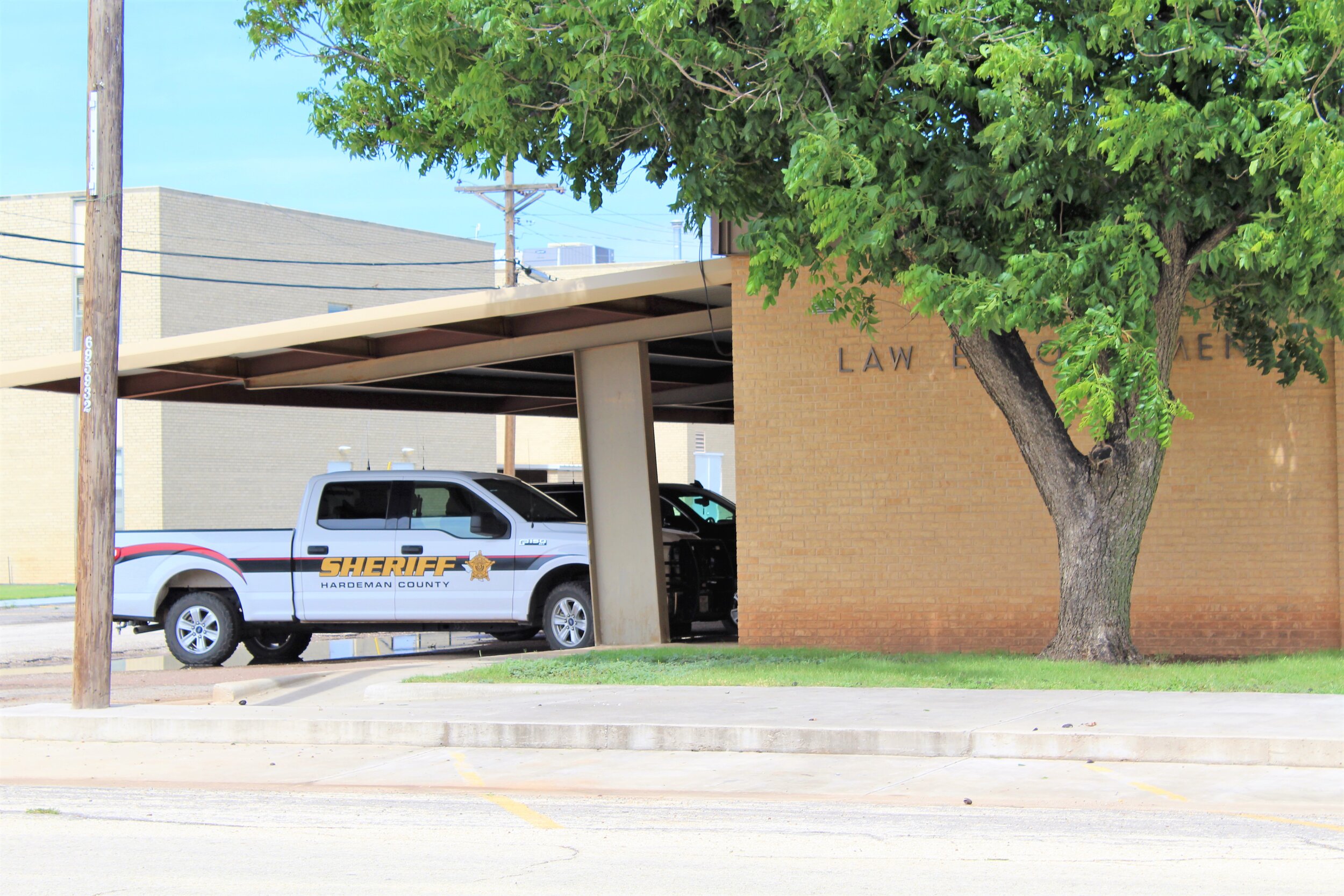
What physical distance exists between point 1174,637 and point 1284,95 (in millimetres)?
5569

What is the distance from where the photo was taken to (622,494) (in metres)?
15.4

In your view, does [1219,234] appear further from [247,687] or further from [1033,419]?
[247,687]

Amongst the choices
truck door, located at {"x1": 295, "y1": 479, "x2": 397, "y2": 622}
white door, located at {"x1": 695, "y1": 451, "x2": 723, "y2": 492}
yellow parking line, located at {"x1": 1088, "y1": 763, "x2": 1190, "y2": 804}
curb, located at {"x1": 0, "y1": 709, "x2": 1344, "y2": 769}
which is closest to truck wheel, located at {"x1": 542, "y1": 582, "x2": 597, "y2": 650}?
truck door, located at {"x1": 295, "y1": 479, "x2": 397, "y2": 622}

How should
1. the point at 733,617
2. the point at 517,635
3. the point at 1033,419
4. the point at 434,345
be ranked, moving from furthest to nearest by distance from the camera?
the point at 517,635
the point at 733,617
the point at 434,345
the point at 1033,419

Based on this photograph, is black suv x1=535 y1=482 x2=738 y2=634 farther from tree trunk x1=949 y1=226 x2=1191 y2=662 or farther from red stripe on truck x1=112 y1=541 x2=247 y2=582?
tree trunk x1=949 y1=226 x2=1191 y2=662

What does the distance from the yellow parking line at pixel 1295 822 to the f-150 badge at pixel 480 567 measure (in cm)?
906

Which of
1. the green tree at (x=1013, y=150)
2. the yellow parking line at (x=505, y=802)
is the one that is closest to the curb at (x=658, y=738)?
the yellow parking line at (x=505, y=802)

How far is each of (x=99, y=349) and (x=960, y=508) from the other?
8027mm

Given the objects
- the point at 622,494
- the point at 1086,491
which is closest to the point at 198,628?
the point at 622,494

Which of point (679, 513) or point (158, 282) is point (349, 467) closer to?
point (158, 282)

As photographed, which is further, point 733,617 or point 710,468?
point 710,468

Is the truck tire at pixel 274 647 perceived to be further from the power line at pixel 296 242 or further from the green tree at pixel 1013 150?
the power line at pixel 296 242

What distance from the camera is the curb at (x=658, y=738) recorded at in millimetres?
8227

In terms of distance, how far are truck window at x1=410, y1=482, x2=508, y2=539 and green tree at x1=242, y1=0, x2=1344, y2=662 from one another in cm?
433
